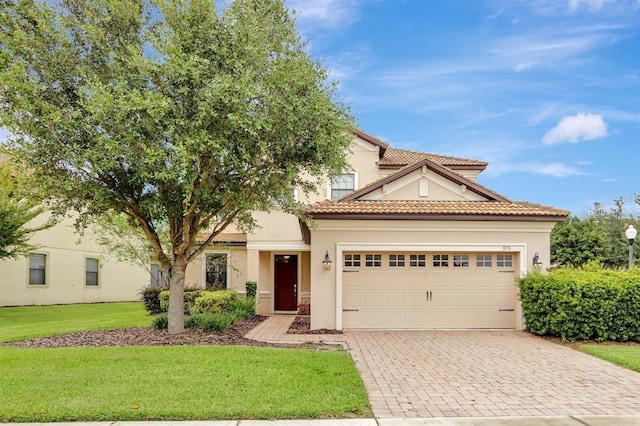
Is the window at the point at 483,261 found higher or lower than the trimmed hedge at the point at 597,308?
higher

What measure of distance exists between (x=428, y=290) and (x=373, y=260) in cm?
185

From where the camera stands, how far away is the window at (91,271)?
27.4 metres

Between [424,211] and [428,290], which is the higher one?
[424,211]

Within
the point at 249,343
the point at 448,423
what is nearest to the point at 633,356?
→ the point at 448,423

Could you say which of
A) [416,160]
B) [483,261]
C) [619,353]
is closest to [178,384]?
[619,353]

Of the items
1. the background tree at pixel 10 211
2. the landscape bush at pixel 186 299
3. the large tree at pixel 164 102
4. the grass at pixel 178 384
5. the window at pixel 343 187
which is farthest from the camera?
the window at pixel 343 187

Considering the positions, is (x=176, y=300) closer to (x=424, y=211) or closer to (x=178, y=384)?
(x=178, y=384)

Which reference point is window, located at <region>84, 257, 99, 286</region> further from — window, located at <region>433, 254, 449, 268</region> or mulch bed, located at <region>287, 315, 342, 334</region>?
window, located at <region>433, 254, 449, 268</region>

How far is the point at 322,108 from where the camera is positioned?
11219 millimetres

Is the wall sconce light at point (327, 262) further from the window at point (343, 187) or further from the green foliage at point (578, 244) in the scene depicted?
the green foliage at point (578, 244)

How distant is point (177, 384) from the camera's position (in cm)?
755

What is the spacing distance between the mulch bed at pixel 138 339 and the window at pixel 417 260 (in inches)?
208

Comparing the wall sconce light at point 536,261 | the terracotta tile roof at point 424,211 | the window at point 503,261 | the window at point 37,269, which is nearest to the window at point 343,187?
the terracotta tile roof at point 424,211

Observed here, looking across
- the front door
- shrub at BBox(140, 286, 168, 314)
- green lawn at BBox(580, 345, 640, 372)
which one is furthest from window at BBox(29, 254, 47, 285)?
green lawn at BBox(580, 345, 640, 372)
